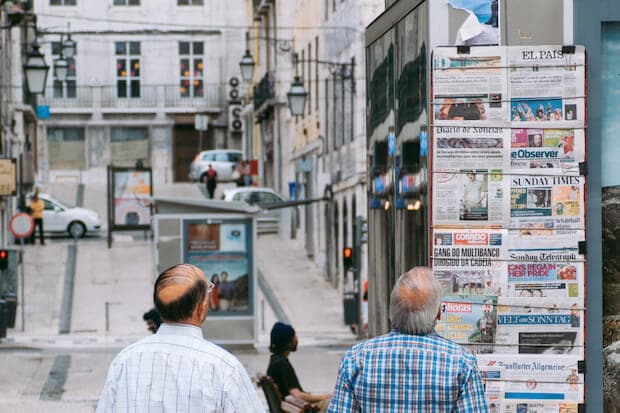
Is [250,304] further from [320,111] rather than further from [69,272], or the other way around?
[320,111]

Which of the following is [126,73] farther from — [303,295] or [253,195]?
[303,295]

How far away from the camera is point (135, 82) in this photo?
237 feet

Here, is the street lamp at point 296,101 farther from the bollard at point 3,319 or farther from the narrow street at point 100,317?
the bollard at point 3,319

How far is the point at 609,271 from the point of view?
24.1 feet

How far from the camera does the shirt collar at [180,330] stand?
16.9ft

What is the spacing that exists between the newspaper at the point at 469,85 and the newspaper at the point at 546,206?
1.11 ft

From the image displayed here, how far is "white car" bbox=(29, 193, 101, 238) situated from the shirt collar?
144 feet

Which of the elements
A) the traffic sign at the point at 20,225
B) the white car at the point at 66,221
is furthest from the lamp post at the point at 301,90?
the white car at the point at 66,221

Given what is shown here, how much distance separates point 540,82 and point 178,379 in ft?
9.48

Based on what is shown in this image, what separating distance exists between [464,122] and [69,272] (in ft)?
111

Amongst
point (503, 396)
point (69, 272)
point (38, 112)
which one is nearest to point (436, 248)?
point (503, 396)

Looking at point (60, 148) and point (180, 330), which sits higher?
point (60, 148)

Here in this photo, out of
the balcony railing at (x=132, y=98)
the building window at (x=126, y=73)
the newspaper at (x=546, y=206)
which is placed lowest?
the newspaper at (x=546, y=206)

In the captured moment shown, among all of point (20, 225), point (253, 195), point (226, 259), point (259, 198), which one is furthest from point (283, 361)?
point (253, 195)
